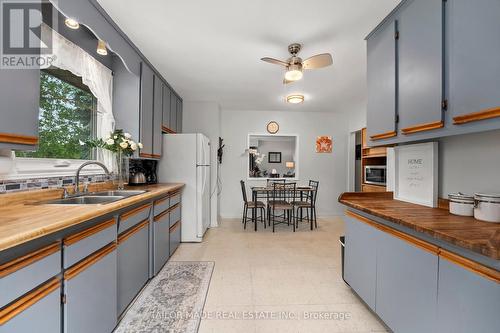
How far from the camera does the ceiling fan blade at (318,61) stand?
2.22 metres

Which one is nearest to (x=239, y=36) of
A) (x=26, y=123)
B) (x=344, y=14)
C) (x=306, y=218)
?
(x=344, y=14)

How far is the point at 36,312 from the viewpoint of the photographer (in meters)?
0.94

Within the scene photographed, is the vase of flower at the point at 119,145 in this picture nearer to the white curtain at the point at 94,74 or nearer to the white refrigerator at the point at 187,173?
the white curtain at the point at 94,74

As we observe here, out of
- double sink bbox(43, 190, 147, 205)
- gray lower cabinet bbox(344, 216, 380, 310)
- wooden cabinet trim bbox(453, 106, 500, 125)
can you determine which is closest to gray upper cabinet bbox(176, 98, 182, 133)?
double sink bbox(43, 190, 147, 205)

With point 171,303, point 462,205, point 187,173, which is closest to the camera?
point 462,205

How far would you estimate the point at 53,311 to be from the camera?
1.03m

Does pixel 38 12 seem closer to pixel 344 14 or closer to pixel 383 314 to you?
pixel 344 14

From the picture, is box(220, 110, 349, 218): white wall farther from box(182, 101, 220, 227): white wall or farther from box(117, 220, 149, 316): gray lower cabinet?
box(117, 220, 149, 316): gray lower cabinet

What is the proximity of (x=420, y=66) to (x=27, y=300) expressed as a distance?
250 cm

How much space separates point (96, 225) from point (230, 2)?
186 cm

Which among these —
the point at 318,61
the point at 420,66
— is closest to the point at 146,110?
the point at 318,61

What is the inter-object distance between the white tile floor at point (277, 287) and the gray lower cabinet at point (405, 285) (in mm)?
351

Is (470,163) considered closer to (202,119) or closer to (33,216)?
(33,216)

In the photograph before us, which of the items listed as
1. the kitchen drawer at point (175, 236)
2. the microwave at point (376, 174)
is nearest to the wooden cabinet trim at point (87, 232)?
the kitchen drawer at point (175, 236)
